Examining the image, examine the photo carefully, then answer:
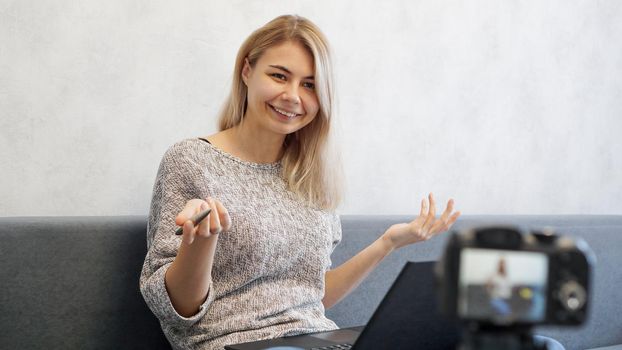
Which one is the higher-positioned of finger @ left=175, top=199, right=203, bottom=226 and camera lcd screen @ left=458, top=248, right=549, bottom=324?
camera lcd screen @ left=458, top=248, right=549, bottom=324

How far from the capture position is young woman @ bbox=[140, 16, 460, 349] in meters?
1.48

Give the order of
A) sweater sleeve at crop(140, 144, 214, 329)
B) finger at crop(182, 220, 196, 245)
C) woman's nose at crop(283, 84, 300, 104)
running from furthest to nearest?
woman's nose at crop(283, 84, 300, 104) → sweater sleeve at crop(140, 144, 214, 329) → finger at crop(182, 220, 196, 245)

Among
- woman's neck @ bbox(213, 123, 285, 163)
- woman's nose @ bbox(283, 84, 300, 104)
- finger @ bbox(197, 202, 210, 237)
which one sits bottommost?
finger @ bbox(197, 202, 210, 237)

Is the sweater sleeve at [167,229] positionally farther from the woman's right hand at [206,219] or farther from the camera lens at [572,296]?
the camera lens at [572,296]

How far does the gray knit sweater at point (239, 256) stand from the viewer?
1.48 metres

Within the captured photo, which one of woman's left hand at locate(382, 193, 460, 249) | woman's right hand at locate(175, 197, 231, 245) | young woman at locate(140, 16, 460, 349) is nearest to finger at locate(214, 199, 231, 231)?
woman's right hand at locate(175, 197, 231, 245)

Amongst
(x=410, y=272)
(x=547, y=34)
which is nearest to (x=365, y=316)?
(x=410, y=272)

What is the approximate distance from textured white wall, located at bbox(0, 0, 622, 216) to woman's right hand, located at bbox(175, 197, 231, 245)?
0.57m

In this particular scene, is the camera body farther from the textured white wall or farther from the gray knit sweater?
the textured white wall

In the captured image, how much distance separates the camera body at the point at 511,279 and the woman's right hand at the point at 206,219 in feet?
2.00

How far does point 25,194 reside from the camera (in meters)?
1.62

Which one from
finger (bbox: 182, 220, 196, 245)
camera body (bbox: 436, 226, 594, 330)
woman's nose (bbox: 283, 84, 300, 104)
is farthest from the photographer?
woman's nose (bbox: 283, 84, 300, 104)

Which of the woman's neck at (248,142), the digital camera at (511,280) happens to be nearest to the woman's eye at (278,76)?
the woman's neck at (248,142)

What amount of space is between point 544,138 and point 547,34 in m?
0.33
